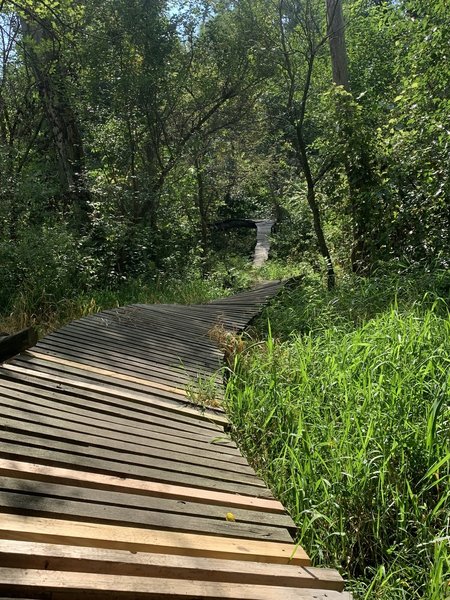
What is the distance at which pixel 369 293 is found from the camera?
6.06m

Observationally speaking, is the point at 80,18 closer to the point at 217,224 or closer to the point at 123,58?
the point at 123,58

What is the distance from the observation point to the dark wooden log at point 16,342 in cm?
341

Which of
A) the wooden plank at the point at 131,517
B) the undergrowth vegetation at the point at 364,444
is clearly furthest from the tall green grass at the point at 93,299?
the wooden plank at the point at 131,517

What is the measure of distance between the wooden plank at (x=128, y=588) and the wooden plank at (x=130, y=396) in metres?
1.50

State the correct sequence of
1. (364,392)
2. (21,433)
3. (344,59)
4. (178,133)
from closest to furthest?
(21,433) < (364,392) < (344,59) < (178,133)

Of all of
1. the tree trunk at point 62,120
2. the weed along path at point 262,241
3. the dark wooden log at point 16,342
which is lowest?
the dark wooden log at point 16,342

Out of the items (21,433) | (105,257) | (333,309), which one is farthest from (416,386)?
(105,257)

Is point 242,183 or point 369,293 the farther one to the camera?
point 242,183

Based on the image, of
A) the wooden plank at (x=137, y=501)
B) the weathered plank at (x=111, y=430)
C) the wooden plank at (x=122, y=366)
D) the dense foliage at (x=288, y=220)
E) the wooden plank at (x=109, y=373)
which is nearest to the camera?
the wooden plank at (x=137, y=501)

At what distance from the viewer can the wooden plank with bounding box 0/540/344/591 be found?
1.47 metres

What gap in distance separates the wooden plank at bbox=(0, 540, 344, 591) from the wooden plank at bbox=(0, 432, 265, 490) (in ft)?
2.05

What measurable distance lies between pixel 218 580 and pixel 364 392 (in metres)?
1.61

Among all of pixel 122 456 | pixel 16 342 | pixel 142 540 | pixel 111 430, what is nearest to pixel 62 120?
pixel 16 342

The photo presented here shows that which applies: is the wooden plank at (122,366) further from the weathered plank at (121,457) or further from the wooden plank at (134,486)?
the wooden plank at (134,486)
